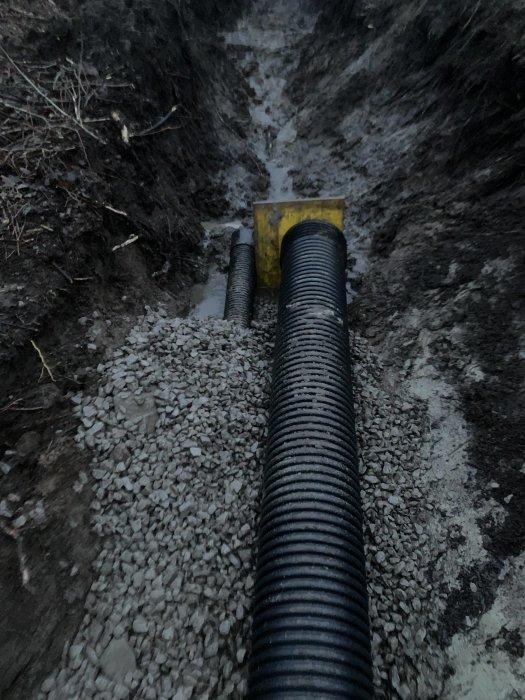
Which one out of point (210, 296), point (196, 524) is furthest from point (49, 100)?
point (196, 524)

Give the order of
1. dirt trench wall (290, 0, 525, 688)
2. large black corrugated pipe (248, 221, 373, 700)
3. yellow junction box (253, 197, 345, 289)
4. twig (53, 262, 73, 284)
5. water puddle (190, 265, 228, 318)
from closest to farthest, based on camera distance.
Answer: large black corrugated pipe (248, 221, 373, 700)
dirt trench wall (290, 0, 525, 688)
twig (53, 262, 73, 284)
yellow junction box (253, 197, 345, 289)
water puddle (190, 265, 228, 318)

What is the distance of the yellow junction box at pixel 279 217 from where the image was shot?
6.38 meters

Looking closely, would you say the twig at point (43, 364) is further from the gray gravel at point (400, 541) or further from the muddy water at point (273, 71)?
the muddy water at point (273, 71)

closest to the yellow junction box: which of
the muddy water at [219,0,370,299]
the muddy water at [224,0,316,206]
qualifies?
the muddy water at [219,0,370,299]

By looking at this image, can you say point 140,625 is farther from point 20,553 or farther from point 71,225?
point 71,225

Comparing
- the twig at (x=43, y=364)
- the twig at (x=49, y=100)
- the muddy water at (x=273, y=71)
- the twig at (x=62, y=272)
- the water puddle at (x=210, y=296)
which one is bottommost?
the twig at (x=43, y=364)

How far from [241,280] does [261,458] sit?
3418 millimetres

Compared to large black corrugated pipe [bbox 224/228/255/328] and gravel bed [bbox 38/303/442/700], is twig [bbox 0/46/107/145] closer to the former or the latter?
large black corrugated pipe [bbox 224/228/255/328]

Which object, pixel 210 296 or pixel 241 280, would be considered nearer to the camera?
pixel 241 280

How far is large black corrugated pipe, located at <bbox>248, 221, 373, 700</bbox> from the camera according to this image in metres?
2.69

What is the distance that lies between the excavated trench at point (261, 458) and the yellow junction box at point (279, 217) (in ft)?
3.21

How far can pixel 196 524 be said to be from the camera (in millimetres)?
3875

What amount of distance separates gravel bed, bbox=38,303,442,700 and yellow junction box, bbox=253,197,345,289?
86.1 inches

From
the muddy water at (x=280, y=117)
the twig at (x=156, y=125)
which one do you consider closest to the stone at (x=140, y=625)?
the muddy water at (x=280, y=117)
